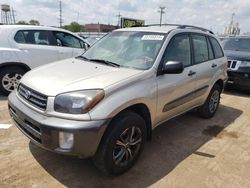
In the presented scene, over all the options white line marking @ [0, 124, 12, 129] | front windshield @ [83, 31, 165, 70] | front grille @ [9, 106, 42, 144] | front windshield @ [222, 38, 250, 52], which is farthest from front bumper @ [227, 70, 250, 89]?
front grille @ [9, 106, 42, 144]

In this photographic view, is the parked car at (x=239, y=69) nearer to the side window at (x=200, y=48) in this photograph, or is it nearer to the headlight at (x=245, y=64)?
the headlight at (x=245, y=64)

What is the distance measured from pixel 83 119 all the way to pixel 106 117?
239 millimetres

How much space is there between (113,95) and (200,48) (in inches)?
98.2

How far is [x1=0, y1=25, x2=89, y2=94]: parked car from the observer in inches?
236

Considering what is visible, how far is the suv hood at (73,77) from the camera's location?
2.75 m

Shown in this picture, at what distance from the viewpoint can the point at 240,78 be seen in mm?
7305

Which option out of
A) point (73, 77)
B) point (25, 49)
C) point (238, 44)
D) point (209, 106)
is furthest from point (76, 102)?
point (238, 44)

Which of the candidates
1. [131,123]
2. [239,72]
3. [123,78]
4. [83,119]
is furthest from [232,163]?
[239,72]

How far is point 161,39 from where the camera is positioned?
3682 millimetres

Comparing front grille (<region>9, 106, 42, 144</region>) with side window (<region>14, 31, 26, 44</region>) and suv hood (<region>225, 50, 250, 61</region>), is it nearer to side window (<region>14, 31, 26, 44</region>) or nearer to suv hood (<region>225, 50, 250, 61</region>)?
side window (<region>14, 31, 26, 44</region>)

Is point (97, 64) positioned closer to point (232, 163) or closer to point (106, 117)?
point (106, 117)

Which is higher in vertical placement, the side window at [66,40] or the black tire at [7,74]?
the side window at [66,40]

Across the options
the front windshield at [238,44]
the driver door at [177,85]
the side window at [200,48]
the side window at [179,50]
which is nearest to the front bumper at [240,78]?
the front windshield at [238,44]

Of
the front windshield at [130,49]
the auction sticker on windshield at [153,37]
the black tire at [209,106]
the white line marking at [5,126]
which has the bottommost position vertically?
the white line marking at [5,126]
